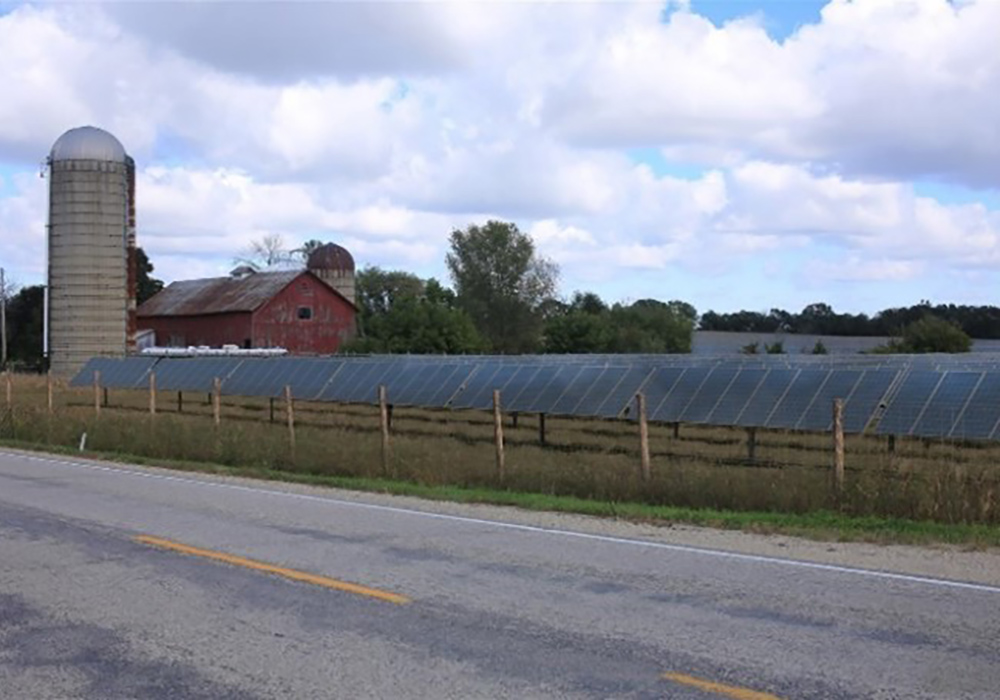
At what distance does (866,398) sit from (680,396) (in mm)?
4424

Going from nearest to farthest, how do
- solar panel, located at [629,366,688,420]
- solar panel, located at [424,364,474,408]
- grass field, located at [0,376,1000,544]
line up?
grass field, located at [0,376,1000,544]
solar panel, located at [629,366,688,420]
solar panel, located at [424,364,474,408]

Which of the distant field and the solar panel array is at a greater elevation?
the solar panel array

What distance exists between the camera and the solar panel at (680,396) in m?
24.7

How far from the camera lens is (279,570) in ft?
31.0

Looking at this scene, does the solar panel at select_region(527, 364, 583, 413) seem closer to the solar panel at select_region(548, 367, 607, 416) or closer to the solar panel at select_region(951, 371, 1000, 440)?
the solar panel at select_region(548, 367, 607, 416)

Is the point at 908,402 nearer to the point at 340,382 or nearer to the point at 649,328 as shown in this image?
the point at 340,382

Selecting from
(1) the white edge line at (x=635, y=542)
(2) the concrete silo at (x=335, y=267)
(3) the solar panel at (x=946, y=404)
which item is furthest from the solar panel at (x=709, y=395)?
(2) the concrete silo at (x=335, y=267)

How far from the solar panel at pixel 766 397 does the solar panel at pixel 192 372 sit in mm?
23052

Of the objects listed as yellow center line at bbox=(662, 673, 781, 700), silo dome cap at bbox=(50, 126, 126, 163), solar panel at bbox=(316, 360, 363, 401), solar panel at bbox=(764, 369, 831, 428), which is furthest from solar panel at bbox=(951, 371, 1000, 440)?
silo dome cap at bbox=(50, 126, 126, 163)

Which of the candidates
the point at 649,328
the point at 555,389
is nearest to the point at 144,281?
the point at 649,328

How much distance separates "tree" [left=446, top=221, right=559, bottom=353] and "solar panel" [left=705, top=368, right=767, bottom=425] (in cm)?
7535

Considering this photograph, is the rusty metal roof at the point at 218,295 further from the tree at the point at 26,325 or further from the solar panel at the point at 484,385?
the solar panel at the point at 484,385

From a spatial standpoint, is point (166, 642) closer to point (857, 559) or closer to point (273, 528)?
point (273, 528)

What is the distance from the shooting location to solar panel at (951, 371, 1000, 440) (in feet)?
65.6
